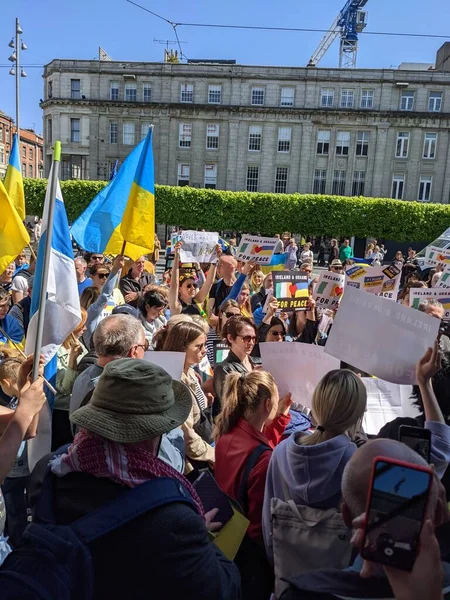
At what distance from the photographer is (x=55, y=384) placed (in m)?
3.58

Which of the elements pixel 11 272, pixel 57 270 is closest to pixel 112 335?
pixel 57 270

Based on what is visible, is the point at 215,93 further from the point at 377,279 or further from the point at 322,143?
the point at 377,279

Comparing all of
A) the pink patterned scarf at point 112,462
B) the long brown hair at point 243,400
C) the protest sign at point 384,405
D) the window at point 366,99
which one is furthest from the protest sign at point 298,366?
the window at point 366,99

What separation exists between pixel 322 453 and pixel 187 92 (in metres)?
47.4

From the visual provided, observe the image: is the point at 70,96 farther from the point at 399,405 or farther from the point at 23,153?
the point at 399,405

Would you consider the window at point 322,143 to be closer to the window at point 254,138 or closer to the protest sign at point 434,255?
the window at point 254,138

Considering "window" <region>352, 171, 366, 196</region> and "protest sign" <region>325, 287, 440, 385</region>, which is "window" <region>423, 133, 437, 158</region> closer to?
"window" <region>352, 171, 366, 196</region>

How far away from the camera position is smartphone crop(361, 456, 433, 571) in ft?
3.12

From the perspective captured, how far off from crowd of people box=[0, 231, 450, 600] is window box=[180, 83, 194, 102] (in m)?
45.4

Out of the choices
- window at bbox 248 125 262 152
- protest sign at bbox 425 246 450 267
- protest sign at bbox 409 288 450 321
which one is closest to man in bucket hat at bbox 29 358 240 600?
protest sign at bbox 409 288 450 321

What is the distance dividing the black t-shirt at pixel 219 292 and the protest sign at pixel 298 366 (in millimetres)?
3449

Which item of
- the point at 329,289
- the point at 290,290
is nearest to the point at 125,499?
the point at 290,290

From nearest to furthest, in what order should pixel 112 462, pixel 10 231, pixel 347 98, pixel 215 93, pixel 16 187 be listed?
pixel 112 462
pixel 10 231
pixel 16 187
pixel 347 98
pixel 215 93

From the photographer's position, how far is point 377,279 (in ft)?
19.9
